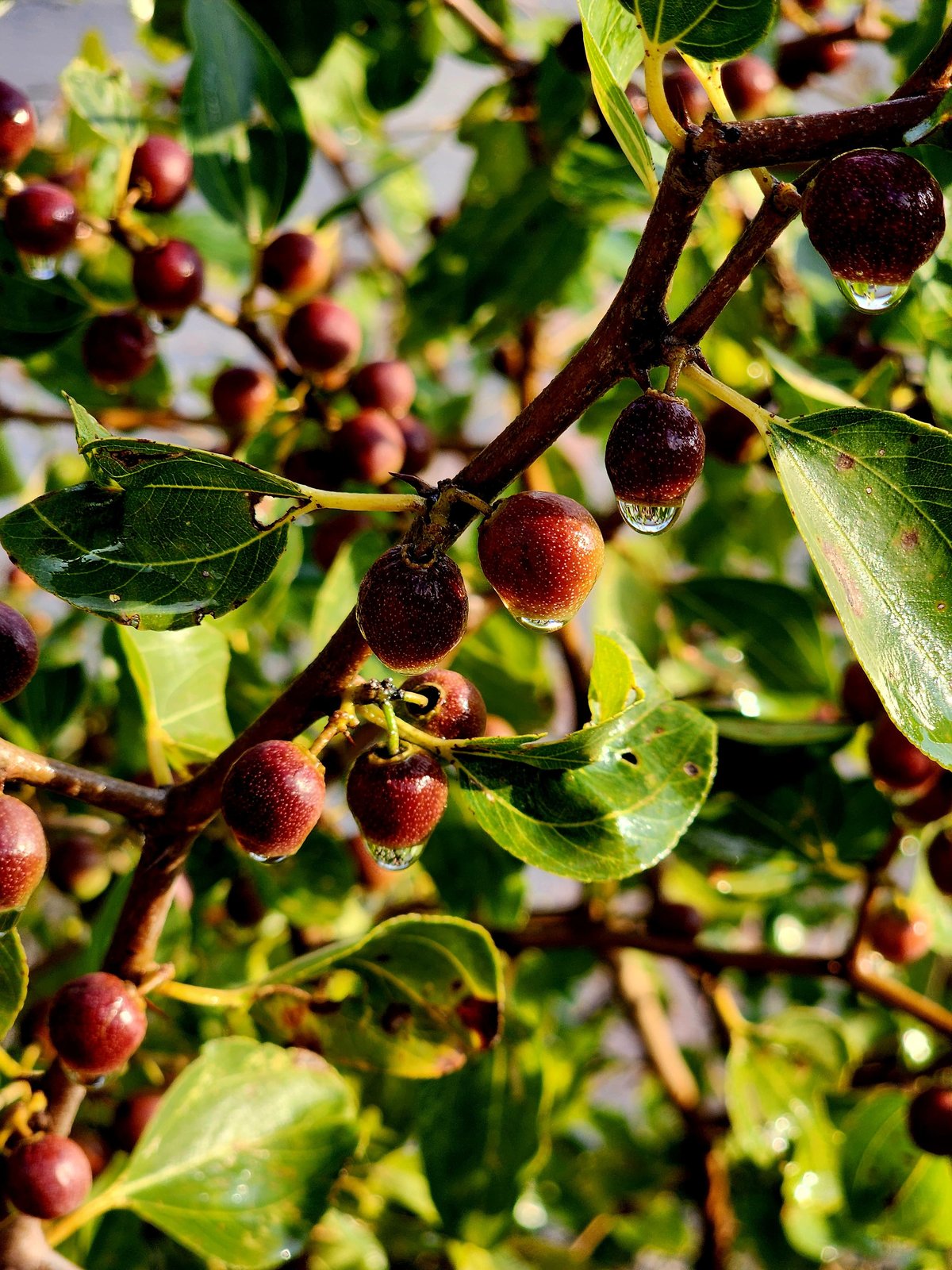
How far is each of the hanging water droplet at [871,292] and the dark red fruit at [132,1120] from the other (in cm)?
93

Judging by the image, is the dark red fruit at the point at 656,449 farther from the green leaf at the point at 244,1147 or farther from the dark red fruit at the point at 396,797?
the green leaf at the point at 244,1147

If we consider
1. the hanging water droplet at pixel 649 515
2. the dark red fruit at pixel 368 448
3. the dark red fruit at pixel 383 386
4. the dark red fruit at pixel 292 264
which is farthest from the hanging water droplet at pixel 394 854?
the dark red fruit at pixel 292 264

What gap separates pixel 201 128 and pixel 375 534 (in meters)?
0.48

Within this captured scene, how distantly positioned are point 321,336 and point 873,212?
2.34 ft

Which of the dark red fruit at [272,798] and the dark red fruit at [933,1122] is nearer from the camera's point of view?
the dark red fruit at [272,798]

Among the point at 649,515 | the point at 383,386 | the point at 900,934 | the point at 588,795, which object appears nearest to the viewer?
the point at 649,515

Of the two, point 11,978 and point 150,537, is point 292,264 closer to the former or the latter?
point 150,537

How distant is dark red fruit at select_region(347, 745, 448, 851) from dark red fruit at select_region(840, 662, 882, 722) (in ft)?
2.07

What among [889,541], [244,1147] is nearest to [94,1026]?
[244,1147]

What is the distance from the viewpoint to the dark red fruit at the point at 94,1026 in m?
0.71

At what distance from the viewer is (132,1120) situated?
108cm

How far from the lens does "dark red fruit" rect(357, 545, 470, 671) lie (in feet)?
1.84

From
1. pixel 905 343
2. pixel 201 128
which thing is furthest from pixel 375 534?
pixel 905 343

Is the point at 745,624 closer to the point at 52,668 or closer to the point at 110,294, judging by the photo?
Answer: the point at 52,668
